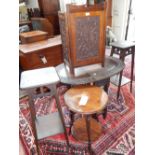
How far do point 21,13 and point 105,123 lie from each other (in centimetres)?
237

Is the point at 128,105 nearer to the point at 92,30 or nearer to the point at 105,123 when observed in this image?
the point at 105,123

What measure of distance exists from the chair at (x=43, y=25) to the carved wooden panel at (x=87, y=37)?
4.81 ft

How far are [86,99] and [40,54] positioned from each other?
119 cm

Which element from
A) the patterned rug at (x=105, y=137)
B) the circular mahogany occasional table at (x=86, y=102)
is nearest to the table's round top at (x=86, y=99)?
the circular mahogany occasional table at (x=86, y=102)

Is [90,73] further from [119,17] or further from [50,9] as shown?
[119,17]

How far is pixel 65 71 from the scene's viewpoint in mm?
1631

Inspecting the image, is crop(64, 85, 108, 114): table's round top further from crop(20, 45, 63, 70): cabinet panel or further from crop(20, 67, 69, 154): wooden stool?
crop(20, 45, 63, 70): cabinet panel

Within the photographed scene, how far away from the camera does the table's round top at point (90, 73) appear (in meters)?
1.44

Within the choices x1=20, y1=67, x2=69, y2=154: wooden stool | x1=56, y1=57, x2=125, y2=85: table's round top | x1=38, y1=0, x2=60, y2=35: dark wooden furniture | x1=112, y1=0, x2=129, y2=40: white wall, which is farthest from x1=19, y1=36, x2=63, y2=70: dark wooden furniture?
x1=112, y1=0, x2=129, y2=40: white wall

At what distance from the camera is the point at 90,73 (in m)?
1.53

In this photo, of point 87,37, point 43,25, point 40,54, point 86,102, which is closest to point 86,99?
point 86,102

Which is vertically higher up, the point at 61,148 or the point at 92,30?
the point at 92,30

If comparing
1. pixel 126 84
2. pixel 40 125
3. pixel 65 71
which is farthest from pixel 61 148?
pixel 126 84

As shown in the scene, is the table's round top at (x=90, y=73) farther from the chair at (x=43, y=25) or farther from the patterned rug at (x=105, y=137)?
the chair at (x=43, y=25)
